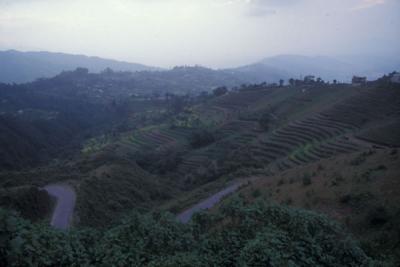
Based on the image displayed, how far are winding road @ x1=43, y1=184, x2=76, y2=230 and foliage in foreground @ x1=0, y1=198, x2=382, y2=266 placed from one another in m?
10.3

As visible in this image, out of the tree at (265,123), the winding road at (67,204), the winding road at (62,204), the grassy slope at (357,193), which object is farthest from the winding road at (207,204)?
the tree at (265,123)

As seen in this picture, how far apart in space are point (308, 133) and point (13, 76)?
Answer: 8087 inches

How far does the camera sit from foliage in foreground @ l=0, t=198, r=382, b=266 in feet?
13.6

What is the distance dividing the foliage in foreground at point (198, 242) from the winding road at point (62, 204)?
10.3 metres

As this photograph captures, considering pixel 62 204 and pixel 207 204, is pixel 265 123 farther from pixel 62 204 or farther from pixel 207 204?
pixel 62 204

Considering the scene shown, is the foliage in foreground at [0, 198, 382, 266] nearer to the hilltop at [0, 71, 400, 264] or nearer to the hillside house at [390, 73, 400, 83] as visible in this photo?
the hilltop at [0, 71, 400, 264]

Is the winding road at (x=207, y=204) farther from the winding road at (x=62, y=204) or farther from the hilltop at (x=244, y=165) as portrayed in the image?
the winding road at (x=62, y=204)

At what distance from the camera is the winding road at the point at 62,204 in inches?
631

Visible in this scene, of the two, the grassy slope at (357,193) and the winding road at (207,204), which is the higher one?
the grassy slope at (357,193)

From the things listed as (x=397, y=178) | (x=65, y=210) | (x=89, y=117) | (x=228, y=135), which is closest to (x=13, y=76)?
(x=89, y=117)

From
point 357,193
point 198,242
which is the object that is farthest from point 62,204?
point 198,242

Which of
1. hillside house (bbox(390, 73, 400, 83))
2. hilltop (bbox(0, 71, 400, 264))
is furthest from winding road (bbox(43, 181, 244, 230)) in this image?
hillside house (bbox(390, 73, 400, 83))

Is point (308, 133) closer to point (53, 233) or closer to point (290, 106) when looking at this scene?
point (290, 106)

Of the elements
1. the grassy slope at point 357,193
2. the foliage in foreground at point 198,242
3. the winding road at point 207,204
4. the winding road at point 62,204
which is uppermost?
the foliage in foreground at point 198,242
